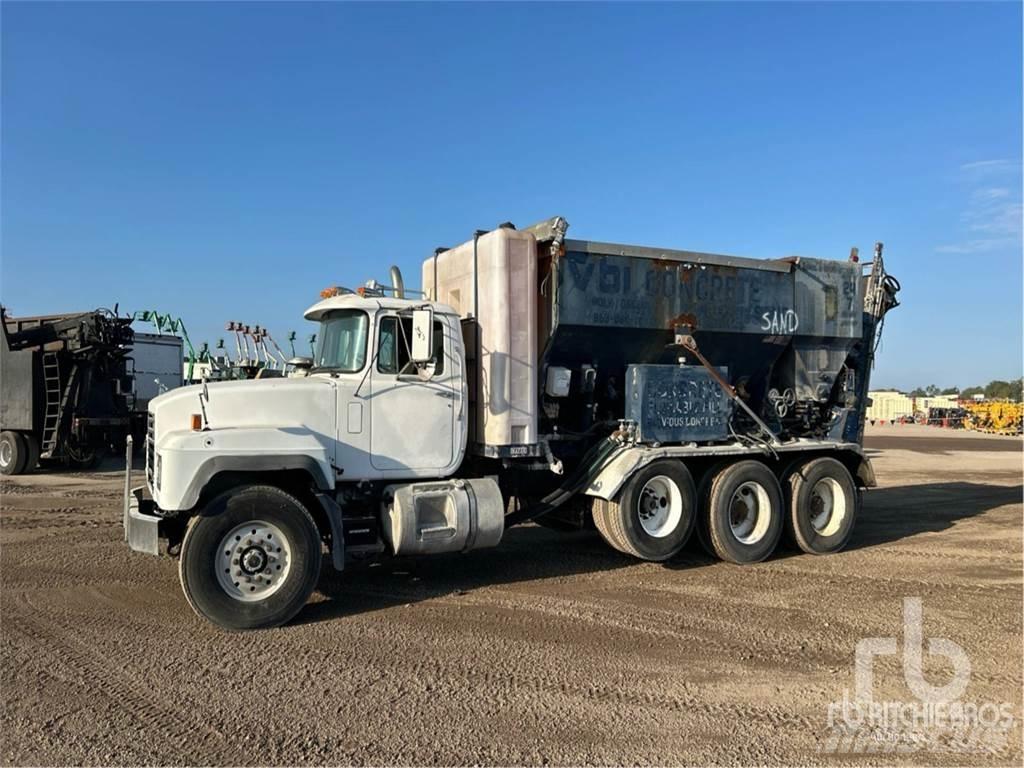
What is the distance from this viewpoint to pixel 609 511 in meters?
8.48

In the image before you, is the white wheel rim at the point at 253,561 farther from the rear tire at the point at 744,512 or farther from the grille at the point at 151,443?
the rear tire at the point at 744,512

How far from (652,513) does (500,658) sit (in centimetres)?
347

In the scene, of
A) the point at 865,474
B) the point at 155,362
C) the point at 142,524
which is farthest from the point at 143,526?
the point at 155,362

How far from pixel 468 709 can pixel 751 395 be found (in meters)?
6.63

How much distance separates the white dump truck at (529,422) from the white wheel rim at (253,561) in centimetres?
2

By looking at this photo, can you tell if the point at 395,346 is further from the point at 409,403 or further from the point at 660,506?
the point at 660,506

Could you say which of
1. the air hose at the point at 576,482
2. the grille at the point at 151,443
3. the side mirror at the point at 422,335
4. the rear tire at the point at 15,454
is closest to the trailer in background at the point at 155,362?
the rear tire at the point at 15,454

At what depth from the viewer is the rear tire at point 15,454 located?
59.2 feet

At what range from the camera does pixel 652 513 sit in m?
8.81

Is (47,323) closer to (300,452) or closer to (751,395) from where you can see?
(300,452)

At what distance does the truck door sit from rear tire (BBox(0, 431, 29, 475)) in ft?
47.7

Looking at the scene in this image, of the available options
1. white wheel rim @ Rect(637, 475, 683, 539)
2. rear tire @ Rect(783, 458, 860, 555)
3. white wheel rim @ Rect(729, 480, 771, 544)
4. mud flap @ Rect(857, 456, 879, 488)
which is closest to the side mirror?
white wheel rim @ Rect(637, 475, 683, 539)

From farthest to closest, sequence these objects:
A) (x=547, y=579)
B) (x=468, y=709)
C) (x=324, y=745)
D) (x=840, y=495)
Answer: (x=840, y=495), (x=547, y=579), (x=468, y=709), (x=324, y=745)

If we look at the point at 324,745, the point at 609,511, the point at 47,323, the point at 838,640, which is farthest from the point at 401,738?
the point at 47,323
